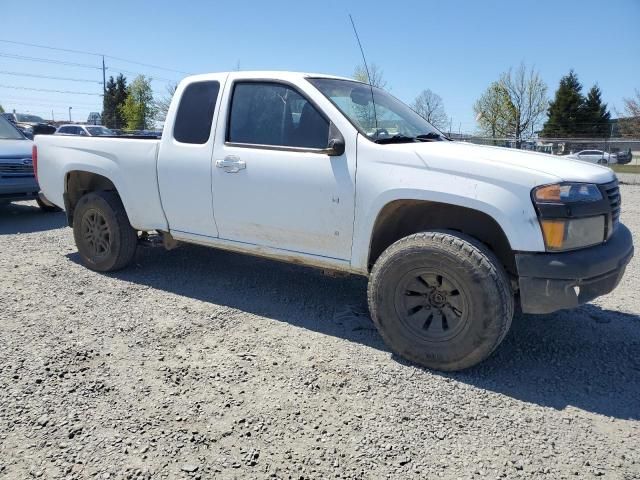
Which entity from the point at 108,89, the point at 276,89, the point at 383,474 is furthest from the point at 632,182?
the point at 108,89

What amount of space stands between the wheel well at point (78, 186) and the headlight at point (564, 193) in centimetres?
427

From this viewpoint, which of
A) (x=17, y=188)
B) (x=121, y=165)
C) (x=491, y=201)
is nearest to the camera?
(x=491, y=201)

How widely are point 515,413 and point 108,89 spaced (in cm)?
6609

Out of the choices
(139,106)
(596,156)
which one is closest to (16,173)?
(596,156)

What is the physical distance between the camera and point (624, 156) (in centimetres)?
2567

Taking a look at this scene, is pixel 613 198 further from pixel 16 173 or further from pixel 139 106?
pixel 139 106

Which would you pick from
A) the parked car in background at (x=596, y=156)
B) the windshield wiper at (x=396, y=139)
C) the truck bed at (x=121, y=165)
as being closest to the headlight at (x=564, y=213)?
the windshield wiper at (x=396, y=139)

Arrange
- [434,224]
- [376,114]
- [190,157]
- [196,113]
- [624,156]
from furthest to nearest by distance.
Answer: [624,156] < [196,113] < [190,157] < [376,114] < [434,224]

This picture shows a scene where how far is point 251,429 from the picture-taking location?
2.55 m

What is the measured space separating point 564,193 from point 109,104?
64.0 m

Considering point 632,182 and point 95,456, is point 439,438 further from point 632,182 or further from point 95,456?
point 632,182

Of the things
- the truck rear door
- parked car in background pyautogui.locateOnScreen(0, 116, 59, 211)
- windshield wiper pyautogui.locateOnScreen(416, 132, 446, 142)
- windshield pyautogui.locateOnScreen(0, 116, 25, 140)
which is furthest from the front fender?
windshield pyautogui.locateOnScreen(0, 116, 25, 140)

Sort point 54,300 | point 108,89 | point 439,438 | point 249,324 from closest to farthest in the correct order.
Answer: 1. point 439,438
2. point 249,324
3. point 54,300
4. point 108,89

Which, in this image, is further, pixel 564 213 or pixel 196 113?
pixel 196 113
